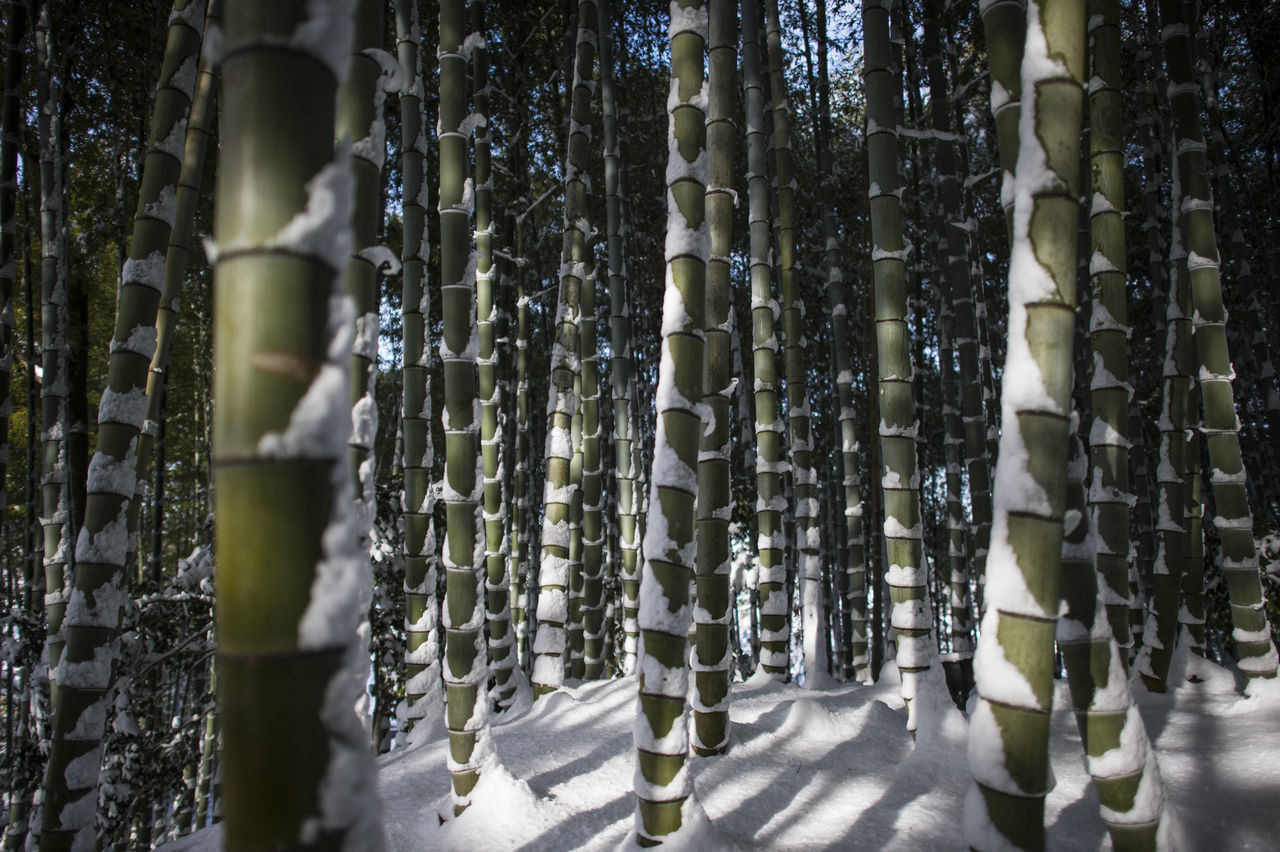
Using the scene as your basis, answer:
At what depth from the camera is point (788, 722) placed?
7.52ft

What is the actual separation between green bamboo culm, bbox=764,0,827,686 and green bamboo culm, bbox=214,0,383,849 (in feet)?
8.34

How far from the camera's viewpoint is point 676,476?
1.42 meters

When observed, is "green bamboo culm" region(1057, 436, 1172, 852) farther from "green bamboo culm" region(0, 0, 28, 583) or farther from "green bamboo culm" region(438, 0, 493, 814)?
"green bamboo culm" region(0, 0, 28, 583)

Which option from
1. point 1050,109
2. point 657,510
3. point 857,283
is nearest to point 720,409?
point 657,510

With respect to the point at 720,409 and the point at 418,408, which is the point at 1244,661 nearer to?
the point at 720,409

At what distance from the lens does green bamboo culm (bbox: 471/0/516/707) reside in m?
2.63

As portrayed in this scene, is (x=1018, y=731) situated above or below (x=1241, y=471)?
below

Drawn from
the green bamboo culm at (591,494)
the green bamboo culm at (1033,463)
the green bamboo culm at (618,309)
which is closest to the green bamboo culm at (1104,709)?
the green bamboo culm at (1033,463)

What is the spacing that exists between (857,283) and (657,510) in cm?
755

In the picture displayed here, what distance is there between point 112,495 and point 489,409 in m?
1.32

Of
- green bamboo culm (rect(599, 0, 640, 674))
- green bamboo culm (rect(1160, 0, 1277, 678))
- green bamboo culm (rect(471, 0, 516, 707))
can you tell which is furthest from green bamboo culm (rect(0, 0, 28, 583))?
green bamboo culm (rect(1160, 0, 1277, 678))

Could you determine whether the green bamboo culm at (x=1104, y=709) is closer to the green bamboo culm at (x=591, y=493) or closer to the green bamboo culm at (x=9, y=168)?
the green bamboo culm at (x=591, y=493)

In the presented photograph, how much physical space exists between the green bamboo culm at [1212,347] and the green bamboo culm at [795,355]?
Answer: 1.19 m

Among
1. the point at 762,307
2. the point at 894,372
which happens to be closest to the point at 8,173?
the point at 762,307
